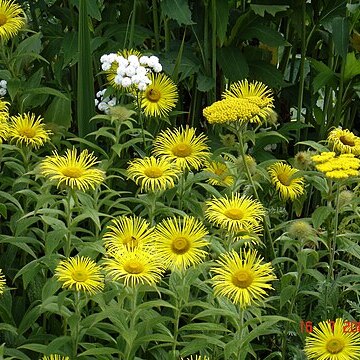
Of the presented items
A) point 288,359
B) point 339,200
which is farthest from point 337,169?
point 288,359

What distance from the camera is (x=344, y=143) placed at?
71.6 inches

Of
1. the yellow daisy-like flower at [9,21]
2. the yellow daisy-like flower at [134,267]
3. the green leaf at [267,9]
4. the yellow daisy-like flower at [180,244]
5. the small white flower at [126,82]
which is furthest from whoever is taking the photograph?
the green leaf at [267,9]

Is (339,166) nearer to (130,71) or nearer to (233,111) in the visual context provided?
(233,111)

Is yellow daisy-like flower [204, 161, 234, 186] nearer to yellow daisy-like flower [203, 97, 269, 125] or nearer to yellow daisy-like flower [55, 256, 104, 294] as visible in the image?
yellow daisy-like flower [203, 97, 269, 125]

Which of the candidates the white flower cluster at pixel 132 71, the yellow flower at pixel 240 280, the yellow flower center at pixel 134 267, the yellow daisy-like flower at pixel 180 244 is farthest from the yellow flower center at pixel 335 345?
the white flower cluster at pixel 132 71

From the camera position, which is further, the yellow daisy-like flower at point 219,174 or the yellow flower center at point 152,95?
the yellow flower center at point 152,95

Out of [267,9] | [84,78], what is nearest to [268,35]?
[267,9]

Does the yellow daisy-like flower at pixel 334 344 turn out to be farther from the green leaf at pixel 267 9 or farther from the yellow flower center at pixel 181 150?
the green leaf at pixel 267 9

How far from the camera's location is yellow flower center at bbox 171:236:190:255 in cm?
158

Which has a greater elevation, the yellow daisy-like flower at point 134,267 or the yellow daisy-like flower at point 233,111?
the yellow daisy-like flower at point 233,111

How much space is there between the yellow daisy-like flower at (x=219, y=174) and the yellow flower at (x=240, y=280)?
Answer: 0.39 meters

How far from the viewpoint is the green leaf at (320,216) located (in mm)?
1801

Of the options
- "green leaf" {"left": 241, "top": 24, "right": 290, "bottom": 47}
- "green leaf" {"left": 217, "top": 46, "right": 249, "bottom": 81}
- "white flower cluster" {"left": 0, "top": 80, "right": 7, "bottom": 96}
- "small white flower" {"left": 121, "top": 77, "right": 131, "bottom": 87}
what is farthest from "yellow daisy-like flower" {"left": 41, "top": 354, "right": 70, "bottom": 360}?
"green leaf" {"left": 241, "top": 24, "right": 290, "bottom": 47}

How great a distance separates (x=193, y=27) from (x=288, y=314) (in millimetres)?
960
